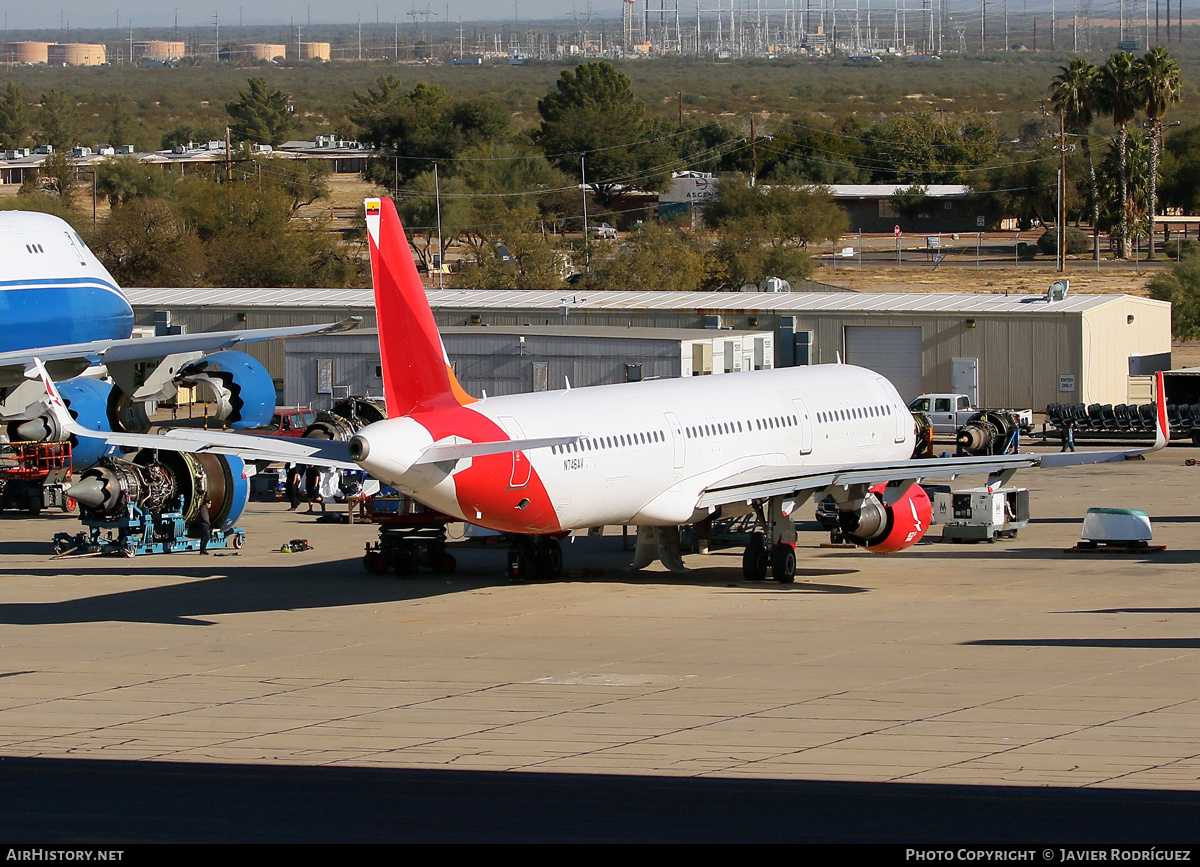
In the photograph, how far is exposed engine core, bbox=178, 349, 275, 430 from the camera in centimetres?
4641

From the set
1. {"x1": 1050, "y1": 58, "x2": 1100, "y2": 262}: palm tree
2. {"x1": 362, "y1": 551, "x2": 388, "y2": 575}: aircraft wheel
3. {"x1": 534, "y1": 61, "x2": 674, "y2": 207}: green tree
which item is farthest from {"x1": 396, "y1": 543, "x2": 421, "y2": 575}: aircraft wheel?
{"x1": 534, "y1": 61, "x2": 674, "y2": 207}: green tree

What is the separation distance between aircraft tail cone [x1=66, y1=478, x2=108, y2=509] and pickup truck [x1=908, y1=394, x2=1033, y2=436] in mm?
33161

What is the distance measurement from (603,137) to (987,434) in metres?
110

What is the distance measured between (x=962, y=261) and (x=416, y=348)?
96.4 m

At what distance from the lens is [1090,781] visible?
16484 millimetres

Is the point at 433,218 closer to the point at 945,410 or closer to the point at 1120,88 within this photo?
the point at 1120,88

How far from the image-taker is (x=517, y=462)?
94.8ft

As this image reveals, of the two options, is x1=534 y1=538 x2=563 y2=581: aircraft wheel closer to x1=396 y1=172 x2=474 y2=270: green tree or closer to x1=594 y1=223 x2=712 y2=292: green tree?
x1=594 y1=223 x2=712 y2=292: green tree

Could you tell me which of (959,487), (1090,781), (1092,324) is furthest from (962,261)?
(1090,781)

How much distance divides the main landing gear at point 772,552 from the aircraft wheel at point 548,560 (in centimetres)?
389

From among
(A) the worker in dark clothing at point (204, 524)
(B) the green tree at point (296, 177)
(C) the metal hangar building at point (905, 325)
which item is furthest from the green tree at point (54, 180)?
(A) the worker in dark clothing at point (204, 524)

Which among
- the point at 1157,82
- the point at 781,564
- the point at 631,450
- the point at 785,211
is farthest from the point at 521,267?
the point at 631,450

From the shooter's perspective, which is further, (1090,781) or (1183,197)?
(1183,197)

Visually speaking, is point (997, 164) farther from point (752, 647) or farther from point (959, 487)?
point (752, 647)
